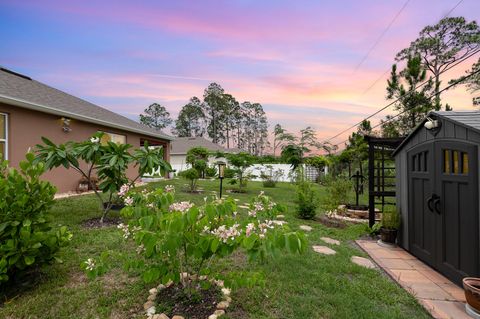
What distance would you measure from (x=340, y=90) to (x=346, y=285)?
9895 mm

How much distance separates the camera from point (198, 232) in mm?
1917

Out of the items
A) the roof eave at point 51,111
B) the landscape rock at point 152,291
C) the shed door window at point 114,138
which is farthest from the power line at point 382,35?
the shed door window at point 114,138

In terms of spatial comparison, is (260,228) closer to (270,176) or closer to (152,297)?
(152,297)

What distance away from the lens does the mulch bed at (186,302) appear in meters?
→ 2.15

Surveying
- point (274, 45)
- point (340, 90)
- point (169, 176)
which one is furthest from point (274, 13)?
point (169, 176)

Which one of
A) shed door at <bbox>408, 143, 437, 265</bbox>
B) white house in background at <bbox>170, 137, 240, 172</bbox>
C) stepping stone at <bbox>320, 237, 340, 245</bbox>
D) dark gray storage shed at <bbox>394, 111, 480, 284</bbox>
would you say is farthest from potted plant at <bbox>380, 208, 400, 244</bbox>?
white house in background at <bbox>170, 137, 240, 172</bbox>

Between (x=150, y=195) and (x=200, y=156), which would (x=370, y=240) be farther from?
(x=200, y=156)

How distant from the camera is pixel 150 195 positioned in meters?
2.19

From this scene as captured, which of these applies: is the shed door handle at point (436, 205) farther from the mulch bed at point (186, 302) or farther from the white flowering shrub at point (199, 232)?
the mulch bed at point (186, 302)

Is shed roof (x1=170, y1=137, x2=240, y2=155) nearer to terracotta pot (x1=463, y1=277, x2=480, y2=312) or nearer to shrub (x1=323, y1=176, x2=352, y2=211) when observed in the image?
shrub (x1=323, y1=176, x2=352, y2=211)

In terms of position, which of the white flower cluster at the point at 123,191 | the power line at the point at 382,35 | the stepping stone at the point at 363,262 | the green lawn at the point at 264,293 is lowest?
the stepping stone at the point at 363,262

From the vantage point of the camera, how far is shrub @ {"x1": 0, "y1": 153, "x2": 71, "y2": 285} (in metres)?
2.38

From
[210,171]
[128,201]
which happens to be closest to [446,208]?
[128,201]

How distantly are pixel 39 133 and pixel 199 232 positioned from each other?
25.7 feet
